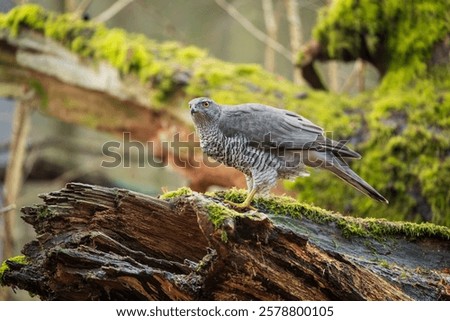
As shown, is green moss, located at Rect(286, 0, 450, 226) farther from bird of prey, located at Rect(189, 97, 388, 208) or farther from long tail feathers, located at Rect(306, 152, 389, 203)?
bird of prey, located at Rect(189, 97, 388, 208)

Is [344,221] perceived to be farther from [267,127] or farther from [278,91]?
[278,91]

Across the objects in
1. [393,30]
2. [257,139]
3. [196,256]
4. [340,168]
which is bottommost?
[196,256]

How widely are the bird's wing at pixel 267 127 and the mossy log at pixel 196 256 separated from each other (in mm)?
343

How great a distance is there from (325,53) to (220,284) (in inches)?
135

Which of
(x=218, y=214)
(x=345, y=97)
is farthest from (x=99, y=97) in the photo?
(x=218, y=214)

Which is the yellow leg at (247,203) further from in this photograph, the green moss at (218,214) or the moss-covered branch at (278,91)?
the moss-covered branch at (278,91)

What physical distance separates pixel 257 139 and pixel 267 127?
8 centimetres

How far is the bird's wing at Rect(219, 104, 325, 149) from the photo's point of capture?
9.53 feet

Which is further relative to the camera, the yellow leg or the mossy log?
the yellow leg

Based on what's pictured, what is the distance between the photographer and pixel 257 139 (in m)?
2.90

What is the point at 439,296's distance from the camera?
8.23ft

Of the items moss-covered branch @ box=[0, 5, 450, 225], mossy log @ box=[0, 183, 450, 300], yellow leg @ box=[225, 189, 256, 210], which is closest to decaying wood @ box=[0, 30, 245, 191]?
moss-covered branch @ box=[0, 5, 450, 225]
